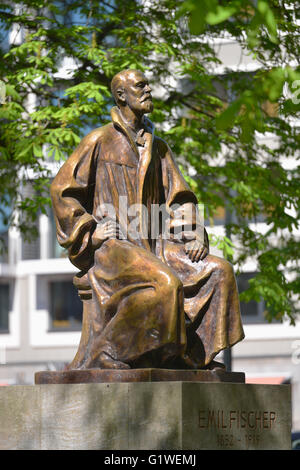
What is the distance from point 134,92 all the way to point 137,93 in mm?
24

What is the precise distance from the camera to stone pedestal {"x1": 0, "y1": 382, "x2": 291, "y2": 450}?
671cm

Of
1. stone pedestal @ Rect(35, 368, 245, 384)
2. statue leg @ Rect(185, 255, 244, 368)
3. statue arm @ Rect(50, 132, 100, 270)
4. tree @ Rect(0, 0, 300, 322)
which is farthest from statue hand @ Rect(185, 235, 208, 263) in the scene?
tree @ Rect(0, 0, 300, 322)

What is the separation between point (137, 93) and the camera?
801 centimetres

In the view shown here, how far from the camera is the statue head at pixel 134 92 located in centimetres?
800

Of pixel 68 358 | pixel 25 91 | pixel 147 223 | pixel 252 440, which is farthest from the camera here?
pixel 68 358

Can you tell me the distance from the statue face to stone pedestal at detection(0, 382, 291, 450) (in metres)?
2.25

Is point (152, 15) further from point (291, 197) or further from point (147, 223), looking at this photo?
point (147, 223)

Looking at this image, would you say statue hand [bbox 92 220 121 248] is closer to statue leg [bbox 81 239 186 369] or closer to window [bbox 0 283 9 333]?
statue leg [bbox 81 239 186 369]

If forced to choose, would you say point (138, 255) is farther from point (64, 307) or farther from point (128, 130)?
point (64, 307)

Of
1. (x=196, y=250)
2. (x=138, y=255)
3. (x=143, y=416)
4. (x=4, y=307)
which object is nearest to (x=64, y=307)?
(x=4, y=307)

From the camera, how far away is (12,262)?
33531mm

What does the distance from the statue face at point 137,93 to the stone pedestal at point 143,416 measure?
2252 millimetres

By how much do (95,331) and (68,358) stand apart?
82.9 ft

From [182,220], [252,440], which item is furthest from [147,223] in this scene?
[252,440]
